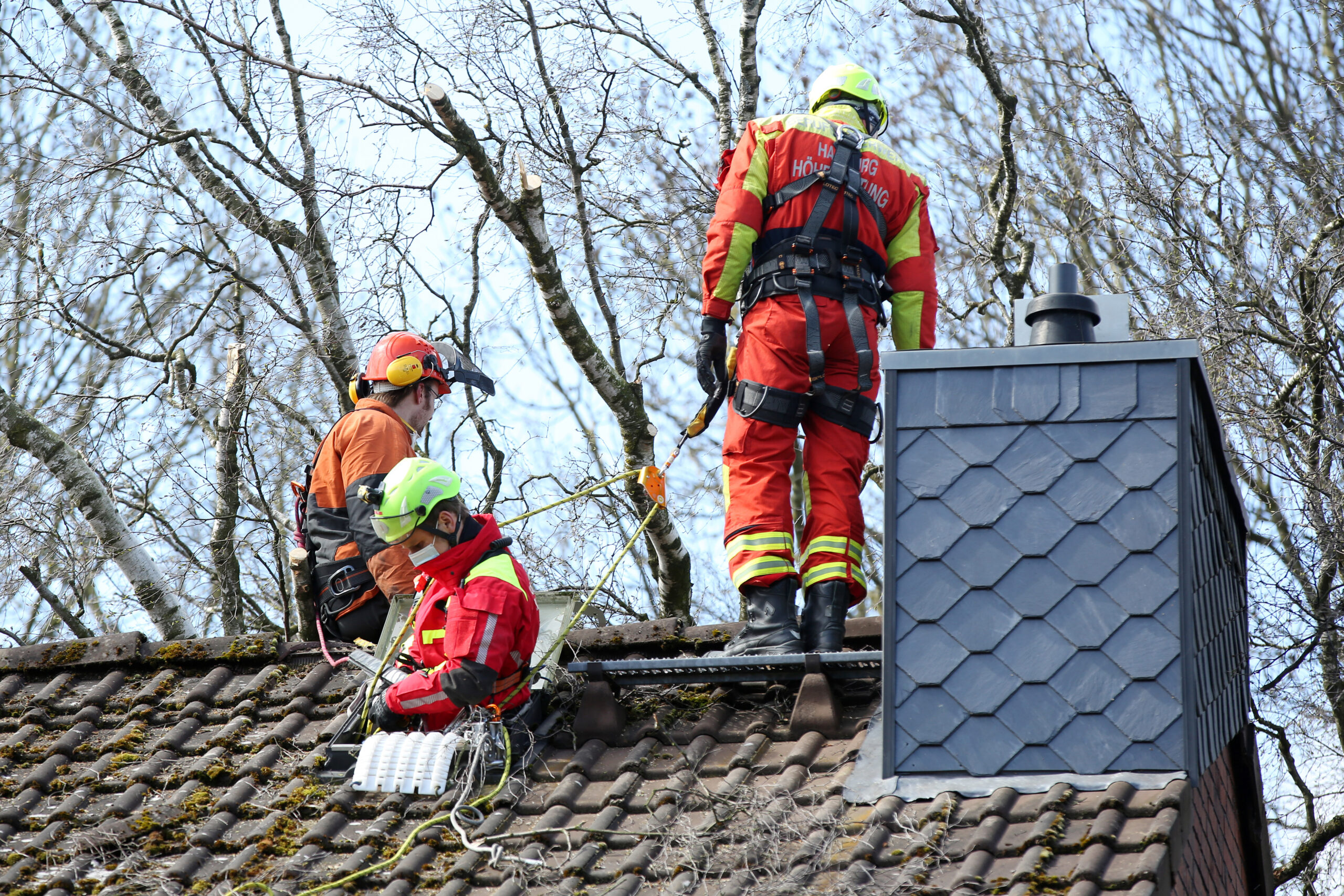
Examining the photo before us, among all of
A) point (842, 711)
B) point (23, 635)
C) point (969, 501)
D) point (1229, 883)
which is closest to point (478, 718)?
point (842, 711)

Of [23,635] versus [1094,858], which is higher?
[23,635]

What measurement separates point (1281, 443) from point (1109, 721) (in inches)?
266

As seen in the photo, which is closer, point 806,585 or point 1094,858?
point 1094,858

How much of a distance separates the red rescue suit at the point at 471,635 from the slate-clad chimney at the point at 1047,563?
1.36m

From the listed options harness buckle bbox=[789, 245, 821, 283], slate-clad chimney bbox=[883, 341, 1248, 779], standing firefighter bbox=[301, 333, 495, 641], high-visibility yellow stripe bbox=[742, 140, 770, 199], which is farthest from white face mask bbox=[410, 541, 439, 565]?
high-visibility yellow stripe bbox=[742, 140, 770, 199]

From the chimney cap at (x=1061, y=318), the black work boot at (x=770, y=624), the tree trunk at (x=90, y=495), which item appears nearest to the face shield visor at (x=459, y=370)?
the black work boot at (x=770, y=624)

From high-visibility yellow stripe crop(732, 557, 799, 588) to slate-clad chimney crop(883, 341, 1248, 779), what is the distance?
0.98 m

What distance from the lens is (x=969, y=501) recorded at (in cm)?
462

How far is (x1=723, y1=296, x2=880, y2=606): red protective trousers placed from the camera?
565cm

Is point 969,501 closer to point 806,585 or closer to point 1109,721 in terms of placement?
point 1109,721

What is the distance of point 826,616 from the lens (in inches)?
219

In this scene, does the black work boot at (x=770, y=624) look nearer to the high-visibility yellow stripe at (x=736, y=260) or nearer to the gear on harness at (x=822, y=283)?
the gear on harness at (x=822, y=283)

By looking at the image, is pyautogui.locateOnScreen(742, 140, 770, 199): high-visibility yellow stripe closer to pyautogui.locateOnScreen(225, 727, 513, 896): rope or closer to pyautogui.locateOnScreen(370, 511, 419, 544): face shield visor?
pyautogui.locateOnScreen(370, 511, 419, 544): face shield visor

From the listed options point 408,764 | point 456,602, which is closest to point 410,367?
point 456,602
